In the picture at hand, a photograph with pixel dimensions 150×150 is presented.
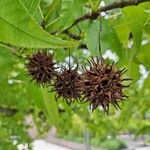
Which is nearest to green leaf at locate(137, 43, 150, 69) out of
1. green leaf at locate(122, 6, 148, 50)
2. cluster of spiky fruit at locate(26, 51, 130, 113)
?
green leaf at locate(122, 6, 148, 50)

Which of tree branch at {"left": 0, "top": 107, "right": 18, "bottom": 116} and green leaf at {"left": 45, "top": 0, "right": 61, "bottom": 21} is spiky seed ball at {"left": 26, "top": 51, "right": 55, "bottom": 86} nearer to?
green leaf at {"left": 45, "top": 0, "right": 61, "bottom": 21}

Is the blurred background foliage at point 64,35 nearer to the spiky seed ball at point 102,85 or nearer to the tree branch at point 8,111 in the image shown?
the spiky seed ball at point 102,85

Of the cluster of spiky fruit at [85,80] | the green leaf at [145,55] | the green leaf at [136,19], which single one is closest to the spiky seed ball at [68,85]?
the cluster of spiky fruit at [85,80]

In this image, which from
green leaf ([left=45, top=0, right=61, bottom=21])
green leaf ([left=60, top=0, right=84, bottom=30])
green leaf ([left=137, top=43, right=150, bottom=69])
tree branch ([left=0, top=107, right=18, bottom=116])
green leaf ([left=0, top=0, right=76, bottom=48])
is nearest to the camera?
green leaf ([left=0, top=0, right=76, bottom=48])

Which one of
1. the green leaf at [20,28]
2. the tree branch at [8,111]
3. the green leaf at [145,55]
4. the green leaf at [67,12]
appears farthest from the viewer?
the tree branch at [8,111]

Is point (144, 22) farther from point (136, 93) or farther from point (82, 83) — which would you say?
point (136, 93)
